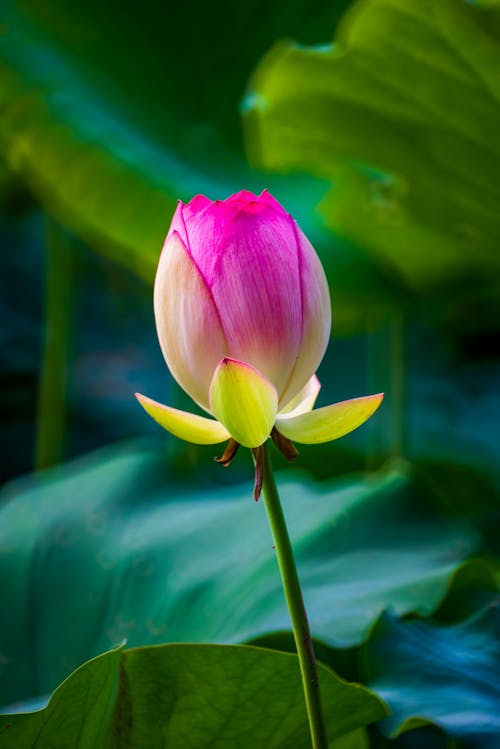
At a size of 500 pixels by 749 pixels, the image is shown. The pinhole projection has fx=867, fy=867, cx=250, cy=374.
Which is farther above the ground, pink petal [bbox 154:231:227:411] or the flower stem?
pink petal [bbox 154:231:227:411]

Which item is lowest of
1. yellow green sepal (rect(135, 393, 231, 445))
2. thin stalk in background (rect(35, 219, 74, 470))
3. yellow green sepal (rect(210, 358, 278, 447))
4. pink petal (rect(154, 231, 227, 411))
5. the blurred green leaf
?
thin stalk in background (rect(35, 219, 74, 470))

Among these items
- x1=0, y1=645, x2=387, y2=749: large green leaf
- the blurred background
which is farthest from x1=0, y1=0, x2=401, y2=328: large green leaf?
x1=0, y1=645, x2=387, y2=749: large green leaf

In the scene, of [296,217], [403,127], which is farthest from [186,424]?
[296,217]

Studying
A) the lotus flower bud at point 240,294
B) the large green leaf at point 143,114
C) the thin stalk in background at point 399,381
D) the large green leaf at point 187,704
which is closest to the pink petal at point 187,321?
the lotus flower bud at point 240,294

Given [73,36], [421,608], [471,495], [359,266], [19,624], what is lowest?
[471,495]

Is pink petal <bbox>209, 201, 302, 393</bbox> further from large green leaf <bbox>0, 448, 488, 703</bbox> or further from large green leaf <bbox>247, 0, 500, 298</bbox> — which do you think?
large green leaf <bbox>247, 0, 500, 298</bbox>

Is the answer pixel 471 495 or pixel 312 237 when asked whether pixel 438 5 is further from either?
pixel 471 495

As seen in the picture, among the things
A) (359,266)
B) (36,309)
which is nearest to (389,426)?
(359,266)
